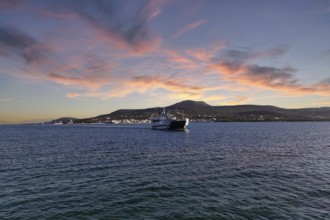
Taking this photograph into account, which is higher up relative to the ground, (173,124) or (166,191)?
(173,124)

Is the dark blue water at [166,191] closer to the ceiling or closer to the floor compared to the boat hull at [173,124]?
closer to the floor

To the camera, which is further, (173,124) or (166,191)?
(173,124)

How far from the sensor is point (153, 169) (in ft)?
117

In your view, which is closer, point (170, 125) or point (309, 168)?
point (309, 168)

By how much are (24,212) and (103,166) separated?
19.0 metres

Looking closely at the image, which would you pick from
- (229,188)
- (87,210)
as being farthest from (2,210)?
(229,188)

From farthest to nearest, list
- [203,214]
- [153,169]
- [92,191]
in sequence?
[153,169], [92,191], [203,214]

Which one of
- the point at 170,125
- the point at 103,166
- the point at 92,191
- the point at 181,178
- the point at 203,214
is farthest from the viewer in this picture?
the point at 170,125

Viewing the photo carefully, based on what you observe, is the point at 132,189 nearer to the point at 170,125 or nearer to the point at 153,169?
the point at 153,169

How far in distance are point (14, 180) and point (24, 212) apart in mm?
13008

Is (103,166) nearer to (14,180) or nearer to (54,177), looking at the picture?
(54,177)

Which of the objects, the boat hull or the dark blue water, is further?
the boat hull

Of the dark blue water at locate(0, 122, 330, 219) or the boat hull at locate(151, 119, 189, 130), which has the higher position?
the boat hull at locate(151, 119, 189, 130)

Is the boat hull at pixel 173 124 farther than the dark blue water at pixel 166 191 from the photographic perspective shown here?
Yes
